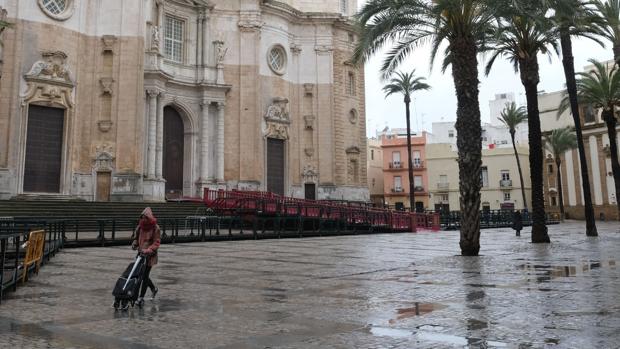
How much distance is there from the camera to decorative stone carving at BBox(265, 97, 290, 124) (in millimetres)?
40875

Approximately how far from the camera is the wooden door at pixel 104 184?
30766mm

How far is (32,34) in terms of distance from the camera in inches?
1154

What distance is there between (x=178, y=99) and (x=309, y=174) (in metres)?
11.5

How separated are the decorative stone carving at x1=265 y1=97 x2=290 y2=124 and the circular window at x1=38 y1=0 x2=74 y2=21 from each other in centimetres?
1495

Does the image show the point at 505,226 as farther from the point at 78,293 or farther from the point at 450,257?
the point at 78,293

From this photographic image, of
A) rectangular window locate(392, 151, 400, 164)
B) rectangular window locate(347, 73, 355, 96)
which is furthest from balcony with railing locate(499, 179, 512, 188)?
rectangular window locate(347, 73, 355, 96)

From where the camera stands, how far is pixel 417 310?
7.12 meters

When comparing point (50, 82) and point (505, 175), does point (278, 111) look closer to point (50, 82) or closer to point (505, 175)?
point (50, 82)

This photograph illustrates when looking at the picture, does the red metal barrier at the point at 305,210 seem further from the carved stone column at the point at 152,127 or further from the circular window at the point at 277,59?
the circular window at the point at 277,59

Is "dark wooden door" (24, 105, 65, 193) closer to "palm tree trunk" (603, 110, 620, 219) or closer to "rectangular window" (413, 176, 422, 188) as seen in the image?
"palm tree trunk" (603, 110, 620, 219)

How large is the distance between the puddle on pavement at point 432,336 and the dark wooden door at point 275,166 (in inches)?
1389

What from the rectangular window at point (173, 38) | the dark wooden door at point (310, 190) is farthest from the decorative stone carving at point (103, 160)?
the dark wooden door at point (310, 190)

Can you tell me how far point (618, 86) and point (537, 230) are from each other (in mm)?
12744

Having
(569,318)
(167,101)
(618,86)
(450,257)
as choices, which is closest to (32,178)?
(167,101)
